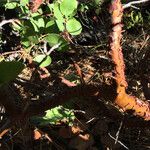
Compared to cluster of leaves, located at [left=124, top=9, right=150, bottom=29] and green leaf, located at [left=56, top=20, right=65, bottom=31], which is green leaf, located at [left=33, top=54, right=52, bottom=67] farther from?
cluster of leaves, located at [left=124, top=9, right=150, bottom=29]

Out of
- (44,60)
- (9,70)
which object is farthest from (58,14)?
(9,70)

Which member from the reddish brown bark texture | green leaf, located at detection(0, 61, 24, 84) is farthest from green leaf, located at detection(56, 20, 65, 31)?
green leaf, located at detection(0, 61, 24, 84)

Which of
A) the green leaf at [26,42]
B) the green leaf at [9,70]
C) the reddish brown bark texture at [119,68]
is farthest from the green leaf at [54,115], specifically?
the green leaf at [9,70]

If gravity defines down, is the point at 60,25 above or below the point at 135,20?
above

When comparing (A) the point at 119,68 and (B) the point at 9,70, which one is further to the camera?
(A) the point at 119,68

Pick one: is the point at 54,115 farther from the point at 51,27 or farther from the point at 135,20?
the point at 135,20

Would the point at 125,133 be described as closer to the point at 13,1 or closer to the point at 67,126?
the point at 67,126

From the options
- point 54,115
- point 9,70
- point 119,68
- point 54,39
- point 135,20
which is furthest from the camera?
point 135,20
